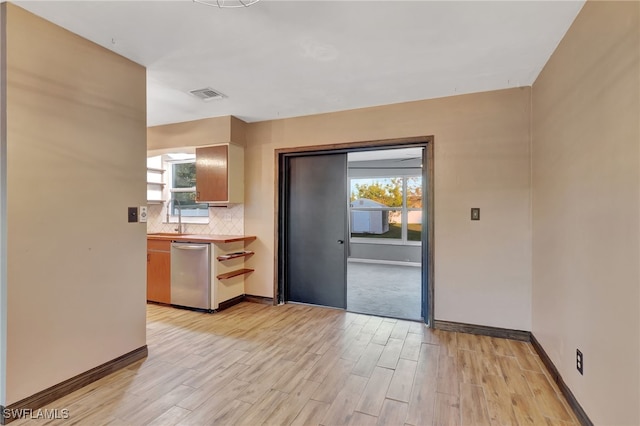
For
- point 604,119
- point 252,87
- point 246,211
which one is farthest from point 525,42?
point 246,211

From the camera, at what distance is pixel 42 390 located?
1.98m

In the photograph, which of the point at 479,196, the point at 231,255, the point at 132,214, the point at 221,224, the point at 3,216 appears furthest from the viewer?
the point at 221,224

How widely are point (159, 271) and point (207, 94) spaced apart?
2388 mm

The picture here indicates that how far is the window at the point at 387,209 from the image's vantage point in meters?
7.38

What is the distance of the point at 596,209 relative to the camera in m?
1.71

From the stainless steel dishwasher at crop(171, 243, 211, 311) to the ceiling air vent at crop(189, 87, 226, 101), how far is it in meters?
1.71

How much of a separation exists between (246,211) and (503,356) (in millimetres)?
3371

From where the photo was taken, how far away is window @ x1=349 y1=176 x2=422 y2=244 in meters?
7.38

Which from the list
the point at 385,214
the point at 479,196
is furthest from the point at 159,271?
the point at 385,214

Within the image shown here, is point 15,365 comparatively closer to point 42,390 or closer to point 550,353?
point 42,390

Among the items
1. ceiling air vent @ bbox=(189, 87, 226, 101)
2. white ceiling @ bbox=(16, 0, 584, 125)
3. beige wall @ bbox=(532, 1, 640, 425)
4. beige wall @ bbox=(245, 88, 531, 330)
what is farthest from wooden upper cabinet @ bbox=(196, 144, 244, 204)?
beige wall @ bbox=(532, 1, 640, 425)

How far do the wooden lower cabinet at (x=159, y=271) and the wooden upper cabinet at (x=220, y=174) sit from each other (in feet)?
2.62

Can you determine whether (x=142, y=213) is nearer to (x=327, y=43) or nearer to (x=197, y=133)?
(x=197, y=133)

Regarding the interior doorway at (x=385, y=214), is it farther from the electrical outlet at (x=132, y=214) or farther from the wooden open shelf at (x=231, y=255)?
the electrical outlet at (x=132, y=214)
